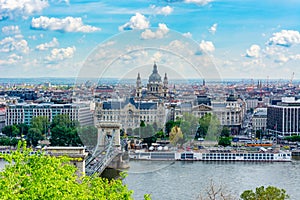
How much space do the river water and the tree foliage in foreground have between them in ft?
15.7

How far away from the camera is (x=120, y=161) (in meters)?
13.2

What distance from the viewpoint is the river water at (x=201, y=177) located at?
9.61 meters

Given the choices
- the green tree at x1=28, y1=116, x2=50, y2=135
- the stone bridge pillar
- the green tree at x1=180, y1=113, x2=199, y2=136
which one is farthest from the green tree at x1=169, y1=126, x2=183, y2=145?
the green tree at x1=28, y1=116, x2=50, y2=135

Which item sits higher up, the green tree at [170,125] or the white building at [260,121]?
the green tree at [170,125]

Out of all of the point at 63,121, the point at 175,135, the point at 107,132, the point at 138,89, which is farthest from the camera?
the point at 63,121

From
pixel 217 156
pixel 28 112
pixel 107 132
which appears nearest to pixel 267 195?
pixel 107 132

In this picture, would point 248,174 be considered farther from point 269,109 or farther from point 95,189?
point 269,109

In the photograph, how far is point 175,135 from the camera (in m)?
14.8

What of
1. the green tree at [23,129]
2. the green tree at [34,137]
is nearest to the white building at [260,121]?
the green tree at [23,129]

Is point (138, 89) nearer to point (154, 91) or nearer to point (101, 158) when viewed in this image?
point (154, 91)

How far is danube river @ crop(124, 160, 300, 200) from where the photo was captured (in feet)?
31.6

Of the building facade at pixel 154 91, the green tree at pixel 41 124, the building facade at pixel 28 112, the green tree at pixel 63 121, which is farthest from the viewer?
the building facade at pixel 28 112

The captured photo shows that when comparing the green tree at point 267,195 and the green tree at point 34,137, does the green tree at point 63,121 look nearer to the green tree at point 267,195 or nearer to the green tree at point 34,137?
the green tree at point 34,137

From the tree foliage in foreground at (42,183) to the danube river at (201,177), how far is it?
14.6ft
